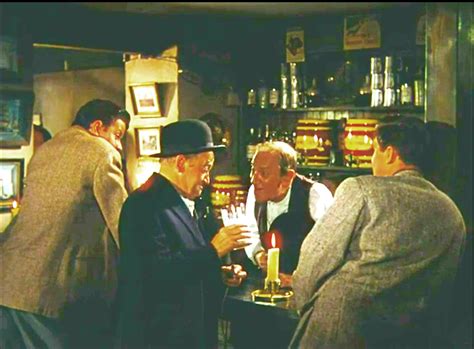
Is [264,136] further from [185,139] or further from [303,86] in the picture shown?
[185,139]

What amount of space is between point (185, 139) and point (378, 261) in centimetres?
95

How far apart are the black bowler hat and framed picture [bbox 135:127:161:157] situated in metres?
3.44

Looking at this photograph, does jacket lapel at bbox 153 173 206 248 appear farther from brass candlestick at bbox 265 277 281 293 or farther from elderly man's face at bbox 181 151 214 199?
brass candlestick at bbox 265 277 281 293

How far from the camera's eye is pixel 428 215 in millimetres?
2641

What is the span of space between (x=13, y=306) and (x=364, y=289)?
1780 mm

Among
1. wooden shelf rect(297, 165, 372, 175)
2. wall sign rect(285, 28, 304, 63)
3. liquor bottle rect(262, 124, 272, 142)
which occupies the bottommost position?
wooden shelf rect(297, 165, 372, 175)

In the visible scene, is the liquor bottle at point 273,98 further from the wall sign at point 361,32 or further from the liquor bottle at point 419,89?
the liquor bottle at point 419,89

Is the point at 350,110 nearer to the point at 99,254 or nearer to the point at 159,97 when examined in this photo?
the point at 159,97

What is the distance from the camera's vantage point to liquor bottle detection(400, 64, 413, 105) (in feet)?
17.7

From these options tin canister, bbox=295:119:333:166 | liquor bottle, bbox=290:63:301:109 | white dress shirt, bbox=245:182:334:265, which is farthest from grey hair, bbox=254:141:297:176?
liquor bottle, bbox=290:63:301:109

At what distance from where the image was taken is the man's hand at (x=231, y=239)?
2861 mm

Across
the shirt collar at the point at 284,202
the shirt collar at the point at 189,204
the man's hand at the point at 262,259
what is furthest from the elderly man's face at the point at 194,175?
the shirt collar at the point at 284,202

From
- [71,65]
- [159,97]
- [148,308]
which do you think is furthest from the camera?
[71,65]

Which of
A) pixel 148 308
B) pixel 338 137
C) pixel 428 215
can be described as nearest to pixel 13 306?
pixel 148 308
